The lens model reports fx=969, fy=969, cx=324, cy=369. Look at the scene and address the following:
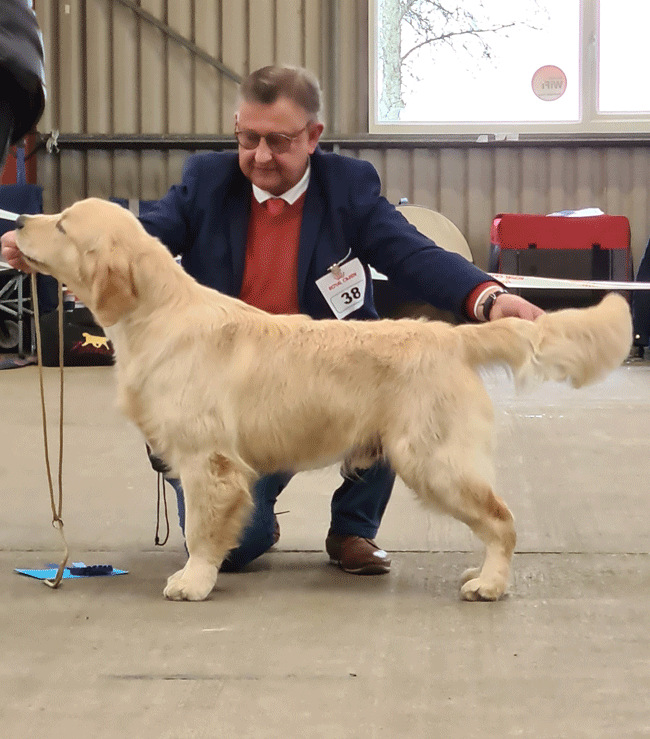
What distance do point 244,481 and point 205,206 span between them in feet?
2.56

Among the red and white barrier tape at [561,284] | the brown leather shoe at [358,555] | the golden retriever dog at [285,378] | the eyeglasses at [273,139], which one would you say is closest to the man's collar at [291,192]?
the eyeglasses at [273,139]

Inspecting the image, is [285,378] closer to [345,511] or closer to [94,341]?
[345,511]

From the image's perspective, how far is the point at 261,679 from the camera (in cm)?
155

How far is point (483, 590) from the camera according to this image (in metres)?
2.00

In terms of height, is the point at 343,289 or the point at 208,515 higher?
the point at 343,289

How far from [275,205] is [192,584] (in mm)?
966

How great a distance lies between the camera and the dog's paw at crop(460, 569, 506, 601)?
200 centimetres

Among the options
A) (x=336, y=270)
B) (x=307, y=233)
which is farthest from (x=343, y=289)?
(x=307, y=233)

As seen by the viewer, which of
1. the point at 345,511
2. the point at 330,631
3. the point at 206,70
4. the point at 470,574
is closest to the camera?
the point at 330,631

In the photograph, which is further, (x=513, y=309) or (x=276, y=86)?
(x=276, y=86)

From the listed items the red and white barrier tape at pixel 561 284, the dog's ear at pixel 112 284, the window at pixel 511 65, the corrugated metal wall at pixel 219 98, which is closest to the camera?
the dog's ear at pixel 112 284

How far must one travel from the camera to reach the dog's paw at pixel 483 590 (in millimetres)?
1998

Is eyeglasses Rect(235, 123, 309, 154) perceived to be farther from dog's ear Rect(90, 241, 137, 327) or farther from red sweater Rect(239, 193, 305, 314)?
dog's ear Rect(90, 241, 137, 327)

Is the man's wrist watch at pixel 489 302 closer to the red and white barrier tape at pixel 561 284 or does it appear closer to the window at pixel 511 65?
the red and white barrier tape at pixel 561 284
